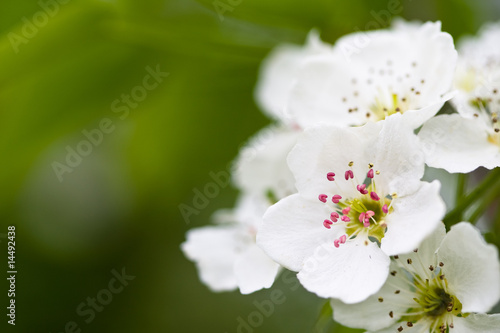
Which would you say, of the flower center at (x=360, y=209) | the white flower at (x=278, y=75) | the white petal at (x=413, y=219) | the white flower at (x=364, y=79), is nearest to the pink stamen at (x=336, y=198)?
the flower center at (x=360, y=209)

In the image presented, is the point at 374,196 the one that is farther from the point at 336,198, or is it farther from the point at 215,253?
the point at 215,253

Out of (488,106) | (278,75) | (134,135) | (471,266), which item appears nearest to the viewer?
(471,266)

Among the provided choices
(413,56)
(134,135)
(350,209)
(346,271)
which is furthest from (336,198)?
(134,135)

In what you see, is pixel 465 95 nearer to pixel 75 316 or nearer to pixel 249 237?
pixel 249 237

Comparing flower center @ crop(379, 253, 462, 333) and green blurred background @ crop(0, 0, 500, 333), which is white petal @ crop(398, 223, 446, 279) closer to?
flower center @ crop(379, 253, 462, 333)

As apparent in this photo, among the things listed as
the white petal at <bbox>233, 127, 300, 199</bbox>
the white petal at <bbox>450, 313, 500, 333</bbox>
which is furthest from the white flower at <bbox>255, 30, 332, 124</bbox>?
the white petal at <bbox>450, 313, 500, 333</bbox>

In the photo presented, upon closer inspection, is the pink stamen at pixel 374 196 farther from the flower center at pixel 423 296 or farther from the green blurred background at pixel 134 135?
the green blurred background at pixel 134 135
